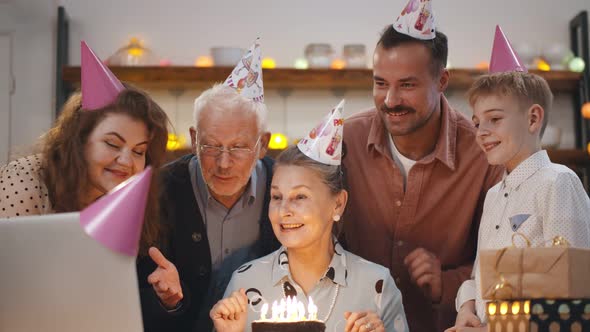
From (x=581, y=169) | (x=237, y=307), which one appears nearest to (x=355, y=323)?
(x=237, y=307)

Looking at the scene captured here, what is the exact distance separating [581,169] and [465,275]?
2.64m

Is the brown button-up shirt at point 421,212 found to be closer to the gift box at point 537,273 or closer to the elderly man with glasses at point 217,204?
the elderly man with glasses at point 217,204

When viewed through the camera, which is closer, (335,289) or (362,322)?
(362,322)

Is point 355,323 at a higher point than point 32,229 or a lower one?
lower

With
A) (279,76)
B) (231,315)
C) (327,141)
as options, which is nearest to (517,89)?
(327,141)

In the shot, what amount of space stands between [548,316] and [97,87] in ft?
4.45

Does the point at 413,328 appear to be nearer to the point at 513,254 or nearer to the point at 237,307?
the point at 237,307

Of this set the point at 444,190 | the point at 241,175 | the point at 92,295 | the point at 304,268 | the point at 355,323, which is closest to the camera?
the point at 92,295

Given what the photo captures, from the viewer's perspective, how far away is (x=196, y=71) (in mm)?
4891

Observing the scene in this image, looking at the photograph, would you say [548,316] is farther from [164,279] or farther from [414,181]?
[414,181]

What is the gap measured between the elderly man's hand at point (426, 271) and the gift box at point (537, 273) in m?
0.95

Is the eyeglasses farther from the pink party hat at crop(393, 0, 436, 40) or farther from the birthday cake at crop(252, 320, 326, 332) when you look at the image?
the birthday cake at crop(252, 320, 326, 332)

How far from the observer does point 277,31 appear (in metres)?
5.22

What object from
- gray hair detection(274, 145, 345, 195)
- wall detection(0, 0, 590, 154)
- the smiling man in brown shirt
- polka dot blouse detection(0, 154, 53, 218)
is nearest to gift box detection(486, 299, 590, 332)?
gray hair detection(274, 145, 345, 195)
